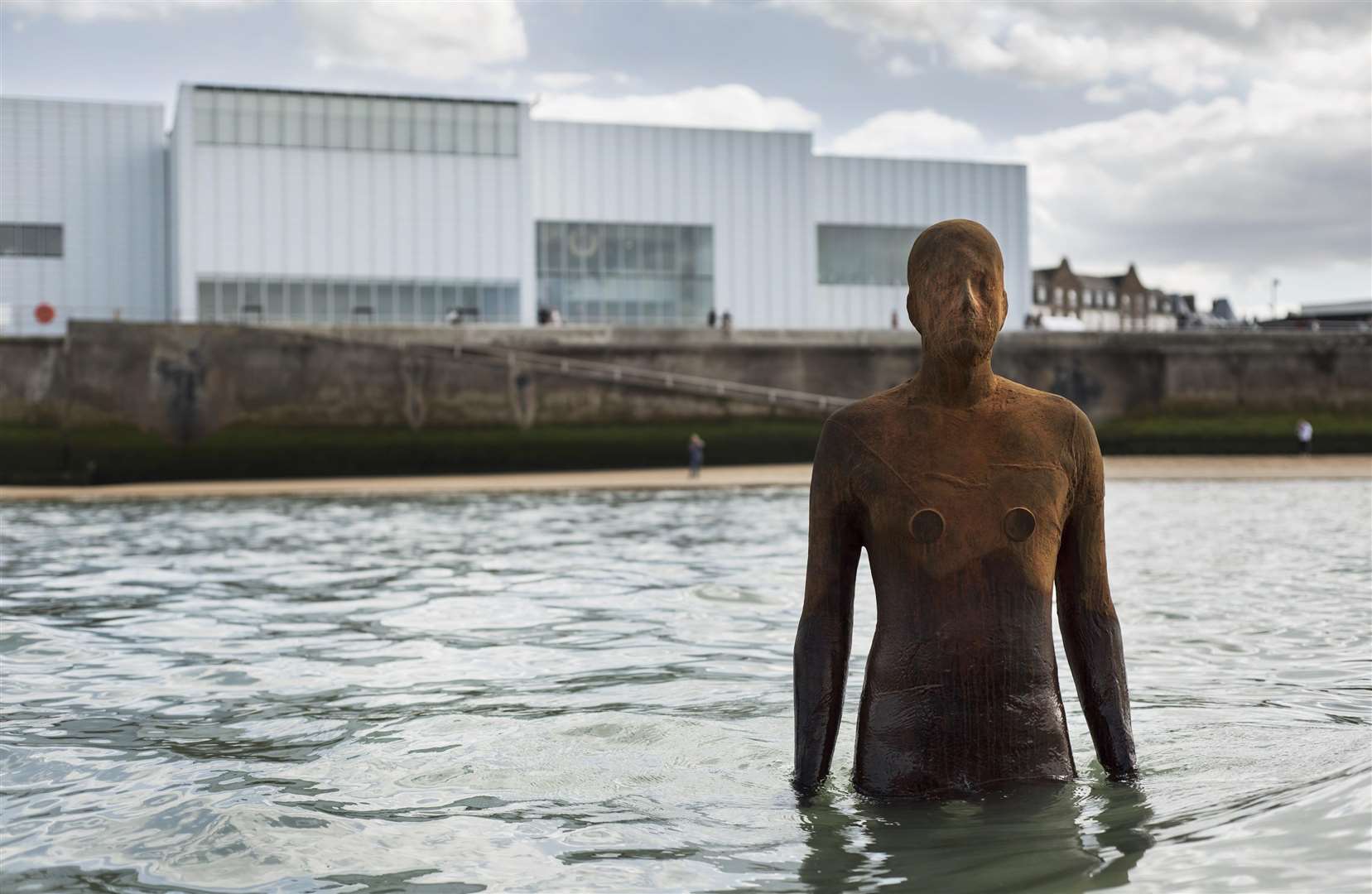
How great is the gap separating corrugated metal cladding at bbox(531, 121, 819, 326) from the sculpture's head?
160 feet

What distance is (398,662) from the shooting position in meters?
8.03

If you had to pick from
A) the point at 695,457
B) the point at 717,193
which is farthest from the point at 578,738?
the point at 717,193

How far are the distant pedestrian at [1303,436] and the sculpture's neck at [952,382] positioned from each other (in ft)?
118

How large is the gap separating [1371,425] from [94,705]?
1512 inches

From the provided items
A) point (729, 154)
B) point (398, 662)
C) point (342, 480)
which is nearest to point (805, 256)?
point (729, 154)

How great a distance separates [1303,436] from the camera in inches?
1441

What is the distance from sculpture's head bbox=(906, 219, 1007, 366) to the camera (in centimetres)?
377

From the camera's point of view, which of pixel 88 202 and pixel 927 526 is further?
pixel 88 202

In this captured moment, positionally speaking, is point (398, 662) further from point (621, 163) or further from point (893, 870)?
point (621, 163)

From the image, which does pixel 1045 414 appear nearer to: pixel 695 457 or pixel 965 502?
pixel 965 502

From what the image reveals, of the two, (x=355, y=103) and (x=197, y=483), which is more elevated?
(x=355, y=103)

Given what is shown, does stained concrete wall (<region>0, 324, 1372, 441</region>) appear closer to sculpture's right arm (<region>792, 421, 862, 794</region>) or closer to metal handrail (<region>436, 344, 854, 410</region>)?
metal handrail (<region>436, 344, 854, 410</region>)

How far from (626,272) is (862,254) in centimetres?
999

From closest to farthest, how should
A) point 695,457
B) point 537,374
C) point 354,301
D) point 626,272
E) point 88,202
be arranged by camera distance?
point 695,457 → point 537,374 → point 354,301 → point 88,202 → point 626,272
